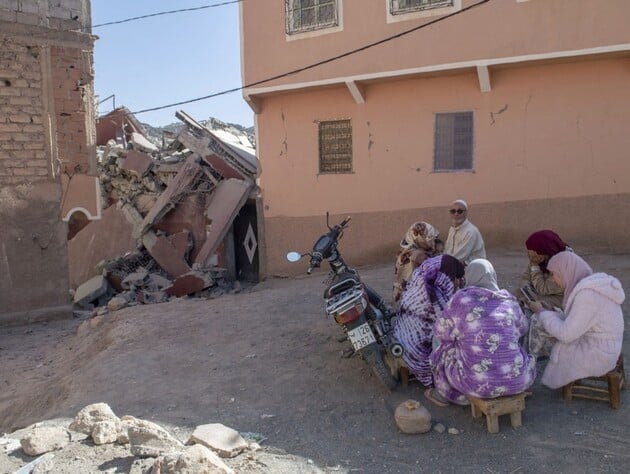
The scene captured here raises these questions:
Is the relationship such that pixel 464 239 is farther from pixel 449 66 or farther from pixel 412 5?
pixel 412 5

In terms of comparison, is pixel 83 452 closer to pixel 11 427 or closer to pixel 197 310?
pixel 11 427

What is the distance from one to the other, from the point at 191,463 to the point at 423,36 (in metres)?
8.06

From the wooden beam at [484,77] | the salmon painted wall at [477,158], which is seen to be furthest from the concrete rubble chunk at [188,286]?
the wooden beam at [484,77]

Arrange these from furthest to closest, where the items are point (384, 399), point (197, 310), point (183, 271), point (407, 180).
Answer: point (183, 271)
point (407, 180)
point (197, 310)
point (384, 399)

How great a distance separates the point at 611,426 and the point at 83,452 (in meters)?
3.08

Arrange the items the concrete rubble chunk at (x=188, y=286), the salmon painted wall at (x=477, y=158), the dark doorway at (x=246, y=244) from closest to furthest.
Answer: the salmon painted wall at (x=477, y=158) < the concrete rubble chunk at (x=188, y=286) < the dark doorway at (x=246, y=244)

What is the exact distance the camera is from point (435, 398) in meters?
3.73

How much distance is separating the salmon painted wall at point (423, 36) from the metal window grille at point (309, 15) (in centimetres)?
15

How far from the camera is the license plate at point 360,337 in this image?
A: 4004 mm

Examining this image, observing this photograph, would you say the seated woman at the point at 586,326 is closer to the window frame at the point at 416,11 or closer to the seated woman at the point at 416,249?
the seated woman at the point at 416,249

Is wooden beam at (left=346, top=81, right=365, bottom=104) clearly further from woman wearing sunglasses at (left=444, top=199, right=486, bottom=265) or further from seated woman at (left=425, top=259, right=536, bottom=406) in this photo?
seated woman at (left=425, top=259, right=536, bottom=406)

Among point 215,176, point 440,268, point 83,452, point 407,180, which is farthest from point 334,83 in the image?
point 83,452

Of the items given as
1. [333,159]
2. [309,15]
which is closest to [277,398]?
[333,159]

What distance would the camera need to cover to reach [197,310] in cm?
748
